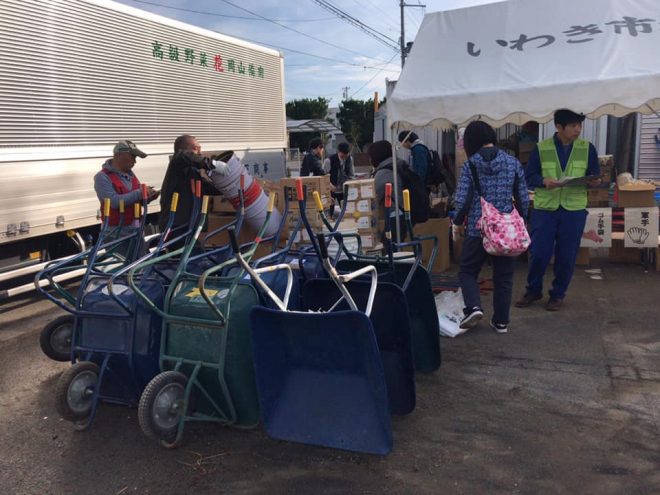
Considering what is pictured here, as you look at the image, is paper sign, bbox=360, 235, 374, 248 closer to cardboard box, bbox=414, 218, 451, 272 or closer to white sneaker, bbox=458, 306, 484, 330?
cardboard box, bbox=414, 218, 451, 272

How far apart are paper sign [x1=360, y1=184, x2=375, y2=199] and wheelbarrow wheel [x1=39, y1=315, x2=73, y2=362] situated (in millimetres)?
3231

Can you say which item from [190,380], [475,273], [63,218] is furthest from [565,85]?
[63,218]

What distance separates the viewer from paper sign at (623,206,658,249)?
646 cm

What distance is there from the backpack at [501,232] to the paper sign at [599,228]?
257 cm

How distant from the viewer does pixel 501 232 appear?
4.39 meters

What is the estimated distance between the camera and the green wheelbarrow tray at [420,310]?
12.5ft

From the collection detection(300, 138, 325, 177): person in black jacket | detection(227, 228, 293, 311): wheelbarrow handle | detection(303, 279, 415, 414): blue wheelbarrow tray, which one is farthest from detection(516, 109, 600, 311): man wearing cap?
detection(300, 138, 325, 177): person in black jacket

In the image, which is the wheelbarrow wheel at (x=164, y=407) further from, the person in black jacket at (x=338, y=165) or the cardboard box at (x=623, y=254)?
the person in black jacket at (x=338, y=165)

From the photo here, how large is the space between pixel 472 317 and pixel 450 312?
1.46ft

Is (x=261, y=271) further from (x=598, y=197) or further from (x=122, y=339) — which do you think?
(x=598, y=197)

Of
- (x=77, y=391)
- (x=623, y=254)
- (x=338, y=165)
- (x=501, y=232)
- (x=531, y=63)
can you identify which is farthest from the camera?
(x=338, y=165)


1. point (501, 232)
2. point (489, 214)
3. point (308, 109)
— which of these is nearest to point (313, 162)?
point (489, 214)

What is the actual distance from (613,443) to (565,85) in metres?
3.25

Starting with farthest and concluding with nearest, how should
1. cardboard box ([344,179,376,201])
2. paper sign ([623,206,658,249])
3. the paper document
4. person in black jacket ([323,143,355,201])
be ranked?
person in black jacket ([323,143,355,201]), paper sign ([623,206,658,249]), cardboard box ([344,179,376,201]), the paper document
